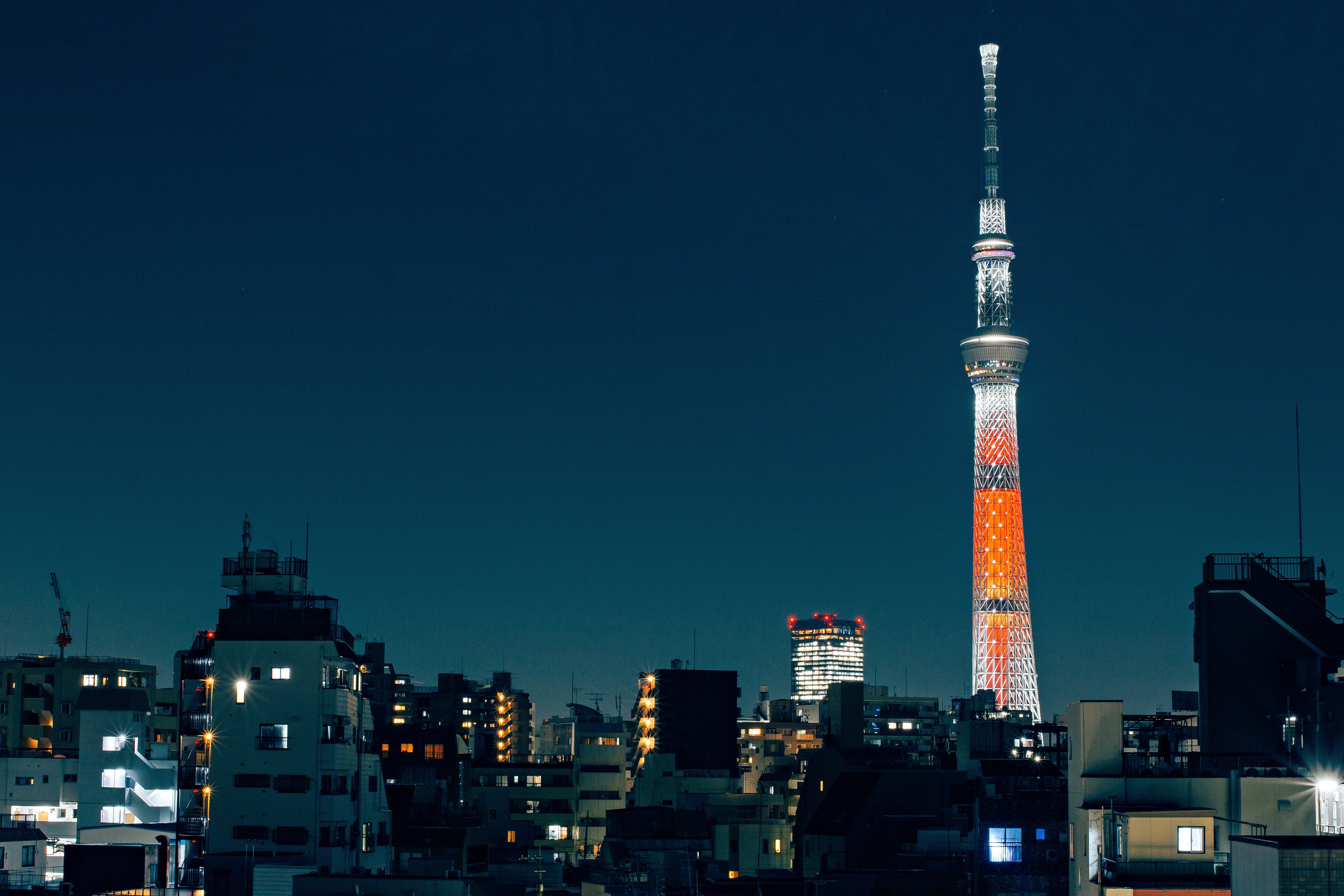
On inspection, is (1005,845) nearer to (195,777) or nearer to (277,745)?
(277,745)

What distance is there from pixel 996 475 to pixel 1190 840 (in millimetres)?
112327

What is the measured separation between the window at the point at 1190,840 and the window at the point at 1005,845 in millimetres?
12099

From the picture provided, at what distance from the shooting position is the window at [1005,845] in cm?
3903

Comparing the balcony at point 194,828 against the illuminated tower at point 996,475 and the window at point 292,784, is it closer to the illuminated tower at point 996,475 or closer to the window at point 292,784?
the window at point 292,784

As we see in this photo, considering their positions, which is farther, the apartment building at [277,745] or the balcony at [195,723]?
the balcony at [195,723]

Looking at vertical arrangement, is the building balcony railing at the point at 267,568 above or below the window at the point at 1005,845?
above

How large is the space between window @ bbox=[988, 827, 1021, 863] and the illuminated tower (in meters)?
98.0

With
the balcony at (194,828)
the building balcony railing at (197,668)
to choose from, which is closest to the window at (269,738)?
the balcony at (194,828)

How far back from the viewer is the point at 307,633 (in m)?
47.7

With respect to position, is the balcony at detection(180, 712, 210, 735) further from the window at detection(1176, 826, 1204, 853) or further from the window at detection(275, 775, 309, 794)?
the window at detection(1176, 826, 1204, 853)

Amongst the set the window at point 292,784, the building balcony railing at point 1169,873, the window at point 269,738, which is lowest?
the building balcony railing at point 1169,873

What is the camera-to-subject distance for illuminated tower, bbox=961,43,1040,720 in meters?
136

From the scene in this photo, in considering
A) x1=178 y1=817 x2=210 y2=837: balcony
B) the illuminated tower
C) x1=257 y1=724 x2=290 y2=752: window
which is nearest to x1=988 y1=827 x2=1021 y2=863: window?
x1=257 y1=724 x2=290 y2=752: window

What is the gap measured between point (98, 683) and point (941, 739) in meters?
44.9
